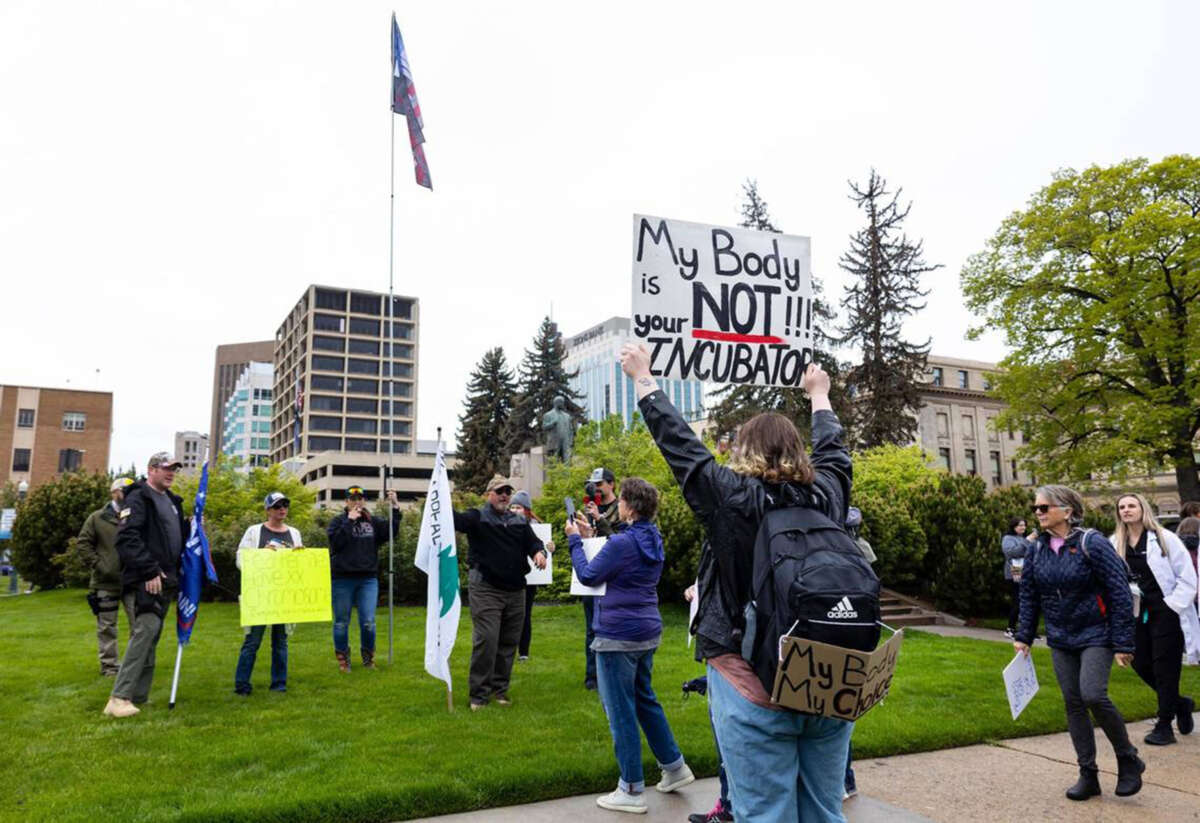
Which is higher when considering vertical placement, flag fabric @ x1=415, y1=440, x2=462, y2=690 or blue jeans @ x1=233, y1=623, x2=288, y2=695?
flag fabric @ x1=415, y1=440, x2=462, y2=690

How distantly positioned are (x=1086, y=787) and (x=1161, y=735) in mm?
2057

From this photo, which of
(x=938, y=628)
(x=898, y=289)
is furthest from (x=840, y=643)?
(x=898, y=289)

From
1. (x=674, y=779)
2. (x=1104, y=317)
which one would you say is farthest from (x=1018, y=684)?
(x=1104, y=317)

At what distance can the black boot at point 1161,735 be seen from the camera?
6656mm

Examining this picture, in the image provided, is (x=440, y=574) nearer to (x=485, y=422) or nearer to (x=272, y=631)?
(x=272, y=631)

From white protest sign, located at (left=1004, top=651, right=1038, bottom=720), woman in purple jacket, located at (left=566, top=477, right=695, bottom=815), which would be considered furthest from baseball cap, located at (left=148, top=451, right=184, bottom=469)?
white protest sign, located at (left=1004, top=651, right=1038, bottom=720)

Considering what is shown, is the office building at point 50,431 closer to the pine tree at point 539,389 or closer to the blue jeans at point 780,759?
the pine tree at point 539,389

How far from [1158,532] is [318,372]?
116 metres

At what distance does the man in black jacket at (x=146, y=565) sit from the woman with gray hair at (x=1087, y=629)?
22.2 feet

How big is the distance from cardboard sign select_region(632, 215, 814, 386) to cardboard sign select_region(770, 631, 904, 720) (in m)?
2.80

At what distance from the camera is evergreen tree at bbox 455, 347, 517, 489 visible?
55.0m

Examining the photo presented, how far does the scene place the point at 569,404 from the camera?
55.1 meters

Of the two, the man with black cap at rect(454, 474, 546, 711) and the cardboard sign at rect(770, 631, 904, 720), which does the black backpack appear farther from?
the man with black cap at rect(454, 474, 546, 711)

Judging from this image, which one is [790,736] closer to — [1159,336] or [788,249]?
[788,249]
